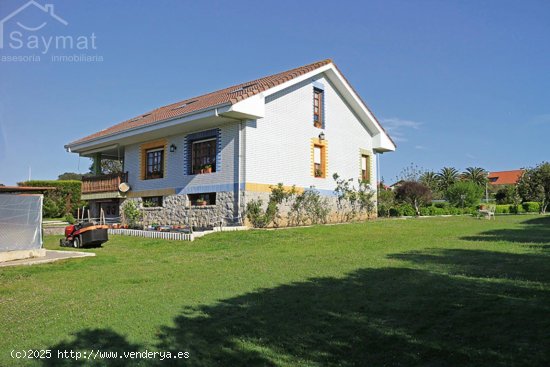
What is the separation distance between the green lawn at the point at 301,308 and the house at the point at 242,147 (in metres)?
8.85

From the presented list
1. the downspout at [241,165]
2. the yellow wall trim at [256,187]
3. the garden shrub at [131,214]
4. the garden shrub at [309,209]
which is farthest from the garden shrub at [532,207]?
the garden shrub at [131,214]

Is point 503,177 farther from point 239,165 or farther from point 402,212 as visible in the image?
point 239,165

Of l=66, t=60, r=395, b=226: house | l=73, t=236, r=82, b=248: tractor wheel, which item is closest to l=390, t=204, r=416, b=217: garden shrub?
l=66, t=60, r=395, b=226: house

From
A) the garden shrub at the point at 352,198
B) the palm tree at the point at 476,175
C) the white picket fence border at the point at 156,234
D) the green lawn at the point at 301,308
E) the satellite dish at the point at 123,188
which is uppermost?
the palm tree at the point at 476,175

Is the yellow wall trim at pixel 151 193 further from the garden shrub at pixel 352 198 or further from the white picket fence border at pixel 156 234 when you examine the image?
the garden shrub at pixel 352 198

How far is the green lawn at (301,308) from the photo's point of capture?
4.30 m

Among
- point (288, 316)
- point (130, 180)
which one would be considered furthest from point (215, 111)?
point (288, 316)

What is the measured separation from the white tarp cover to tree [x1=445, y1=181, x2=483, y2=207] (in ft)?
150

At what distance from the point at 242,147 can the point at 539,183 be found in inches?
1367

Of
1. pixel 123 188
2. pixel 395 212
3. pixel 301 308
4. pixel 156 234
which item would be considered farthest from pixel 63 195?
→ pixel 301 308

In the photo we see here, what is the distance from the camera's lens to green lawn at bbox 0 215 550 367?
4297 mm

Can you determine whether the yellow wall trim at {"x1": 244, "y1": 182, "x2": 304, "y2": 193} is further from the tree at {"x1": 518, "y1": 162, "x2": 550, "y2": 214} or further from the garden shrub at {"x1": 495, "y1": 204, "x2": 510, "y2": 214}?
the garden shrub at {"x1": 495, "y1": 204, "x2": 510, "y2": 214}

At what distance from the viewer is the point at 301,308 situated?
5.88m

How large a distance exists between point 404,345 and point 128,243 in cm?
1347
